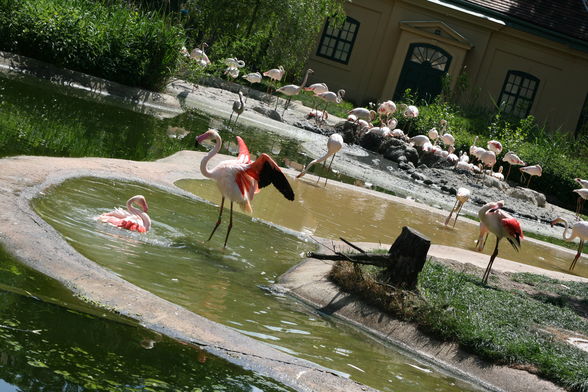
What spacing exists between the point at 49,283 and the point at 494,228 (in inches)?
240

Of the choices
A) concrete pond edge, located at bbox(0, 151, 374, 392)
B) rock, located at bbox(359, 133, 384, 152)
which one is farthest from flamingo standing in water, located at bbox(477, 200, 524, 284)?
rock, located at bbox(359, 133, 384, 152)

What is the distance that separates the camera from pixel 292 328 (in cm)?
606

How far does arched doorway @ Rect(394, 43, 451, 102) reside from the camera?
30109 millimetres

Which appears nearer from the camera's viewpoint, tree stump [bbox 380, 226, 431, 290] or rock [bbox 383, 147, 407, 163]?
tree stump [bbox 380, 226, 431, 290]

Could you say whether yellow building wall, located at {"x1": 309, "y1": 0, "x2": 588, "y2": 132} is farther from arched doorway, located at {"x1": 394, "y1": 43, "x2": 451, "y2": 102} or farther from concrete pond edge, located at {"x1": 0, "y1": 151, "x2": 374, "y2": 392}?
concrete pond edge, located at {"x1": 0, "y1": 151, "x2": 374, "y2": 392}

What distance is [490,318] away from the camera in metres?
7.15

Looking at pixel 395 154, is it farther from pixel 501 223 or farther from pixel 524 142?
pixel 501 223

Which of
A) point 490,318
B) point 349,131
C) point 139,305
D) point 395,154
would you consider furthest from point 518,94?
point 139,305

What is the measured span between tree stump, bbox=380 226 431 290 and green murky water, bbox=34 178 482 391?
77 cm

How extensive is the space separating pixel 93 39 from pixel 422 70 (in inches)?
675

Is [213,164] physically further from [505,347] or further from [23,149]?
[505,347]

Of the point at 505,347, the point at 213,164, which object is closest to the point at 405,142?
the point at 213,164

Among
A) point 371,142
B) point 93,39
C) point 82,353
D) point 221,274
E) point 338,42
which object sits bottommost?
point 221,274

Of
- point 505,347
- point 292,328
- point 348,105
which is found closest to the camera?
point 292,328
